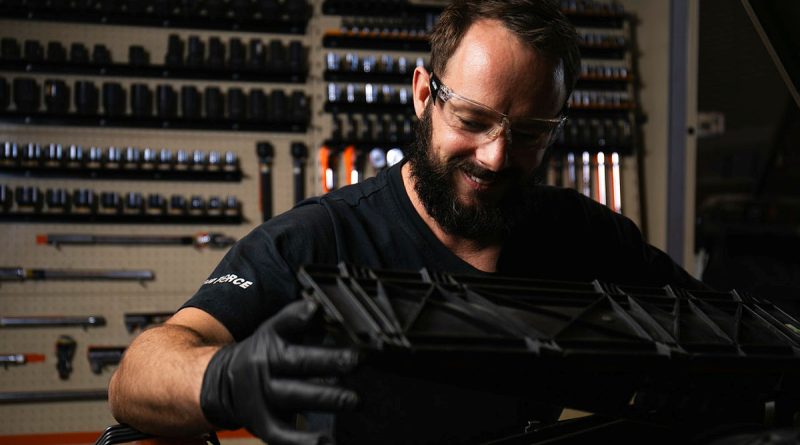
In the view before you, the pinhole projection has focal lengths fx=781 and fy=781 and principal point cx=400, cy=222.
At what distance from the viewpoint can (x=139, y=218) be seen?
3.36 metres

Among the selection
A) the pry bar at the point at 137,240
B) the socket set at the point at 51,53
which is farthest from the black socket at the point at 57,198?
the socket set at the point at 51,53

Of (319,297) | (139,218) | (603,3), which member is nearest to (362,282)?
(319,297)

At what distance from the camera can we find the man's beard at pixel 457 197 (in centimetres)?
156

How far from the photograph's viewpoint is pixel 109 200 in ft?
10.9

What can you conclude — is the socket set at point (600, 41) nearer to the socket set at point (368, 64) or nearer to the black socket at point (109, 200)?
the socket set at point (368, 64)

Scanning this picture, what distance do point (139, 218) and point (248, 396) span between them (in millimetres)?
2675

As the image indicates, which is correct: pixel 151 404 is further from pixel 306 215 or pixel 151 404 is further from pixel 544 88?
pixel 544 88

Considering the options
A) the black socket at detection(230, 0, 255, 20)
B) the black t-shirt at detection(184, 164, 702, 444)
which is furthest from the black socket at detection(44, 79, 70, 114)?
the black t-shirt at detection(184, 164, 702, 444)

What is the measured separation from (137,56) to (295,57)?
2.24 feet

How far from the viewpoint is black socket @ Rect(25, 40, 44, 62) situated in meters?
3.29

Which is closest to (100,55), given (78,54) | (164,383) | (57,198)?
(78,54)

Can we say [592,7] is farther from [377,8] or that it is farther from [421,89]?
[421,89]

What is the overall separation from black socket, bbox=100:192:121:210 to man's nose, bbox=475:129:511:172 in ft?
7.48

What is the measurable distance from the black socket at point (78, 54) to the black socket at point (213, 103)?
52 cm
